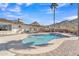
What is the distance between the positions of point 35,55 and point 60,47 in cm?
59

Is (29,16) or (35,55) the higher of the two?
(29,16)

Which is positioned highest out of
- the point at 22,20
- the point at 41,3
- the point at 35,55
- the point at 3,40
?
the point at 41,3

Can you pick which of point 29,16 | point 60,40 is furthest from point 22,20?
point 60,40

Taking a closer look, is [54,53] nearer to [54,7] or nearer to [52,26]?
[52,26]

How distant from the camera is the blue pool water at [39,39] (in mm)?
5457

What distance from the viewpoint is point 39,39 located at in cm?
546

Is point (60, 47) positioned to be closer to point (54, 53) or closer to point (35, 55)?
point (54, 53)

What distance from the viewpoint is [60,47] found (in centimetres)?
548

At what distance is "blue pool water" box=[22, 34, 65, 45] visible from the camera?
215 inches

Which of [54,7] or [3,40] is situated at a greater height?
[54,7]

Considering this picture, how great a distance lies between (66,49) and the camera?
17.9 feet

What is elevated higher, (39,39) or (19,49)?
(39,39)

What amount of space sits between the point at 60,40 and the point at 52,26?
0.36 m

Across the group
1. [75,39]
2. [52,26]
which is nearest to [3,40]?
[52,26]
